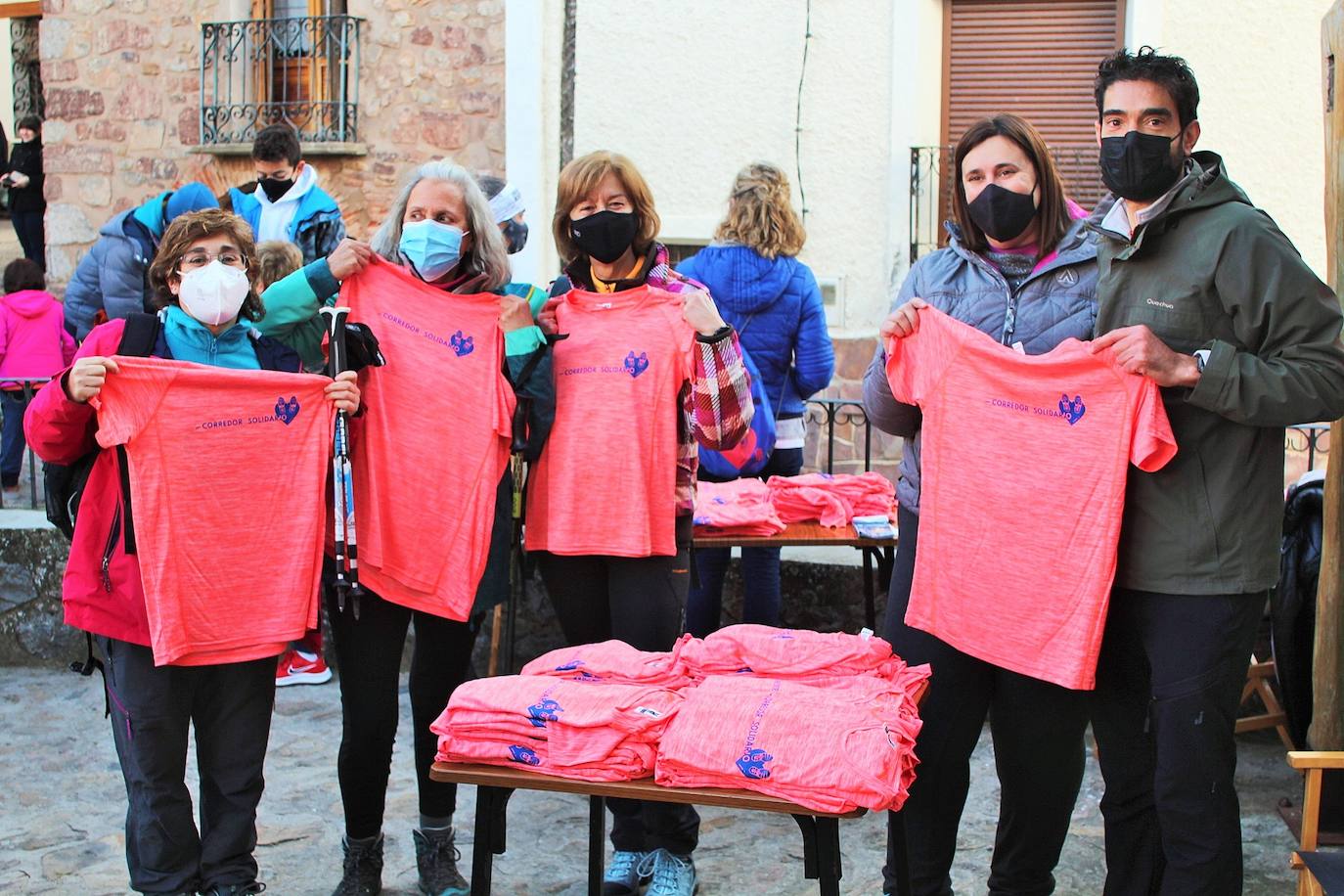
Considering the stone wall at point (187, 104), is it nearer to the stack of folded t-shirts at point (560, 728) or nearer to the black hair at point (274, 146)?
the black hair at point (274, 146)

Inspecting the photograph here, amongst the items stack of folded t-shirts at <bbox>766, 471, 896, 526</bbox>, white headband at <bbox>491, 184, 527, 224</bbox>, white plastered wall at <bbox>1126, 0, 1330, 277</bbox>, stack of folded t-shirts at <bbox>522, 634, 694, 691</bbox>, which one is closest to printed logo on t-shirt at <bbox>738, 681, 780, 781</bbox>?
stack of folded t-shirts at <bbox>522, 634, 694, 691</bbox>

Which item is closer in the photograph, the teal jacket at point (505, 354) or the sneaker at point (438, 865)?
the teal jacket at point (505, 354)

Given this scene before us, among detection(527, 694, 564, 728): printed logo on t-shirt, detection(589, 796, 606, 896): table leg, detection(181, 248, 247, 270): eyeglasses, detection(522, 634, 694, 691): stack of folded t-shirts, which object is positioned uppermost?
detection(181, 248, 247, 270): eyeglasses

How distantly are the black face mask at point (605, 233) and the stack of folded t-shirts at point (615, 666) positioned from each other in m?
1.15

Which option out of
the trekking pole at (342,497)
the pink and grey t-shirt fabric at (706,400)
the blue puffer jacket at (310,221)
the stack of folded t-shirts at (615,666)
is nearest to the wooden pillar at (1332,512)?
the pink and grey t-shirt fabric at (706,400)

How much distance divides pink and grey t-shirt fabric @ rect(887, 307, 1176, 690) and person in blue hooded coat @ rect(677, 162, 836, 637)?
82.6 inches

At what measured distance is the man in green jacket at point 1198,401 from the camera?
2922 millimetres

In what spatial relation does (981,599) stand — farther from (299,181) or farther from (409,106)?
(409,106)

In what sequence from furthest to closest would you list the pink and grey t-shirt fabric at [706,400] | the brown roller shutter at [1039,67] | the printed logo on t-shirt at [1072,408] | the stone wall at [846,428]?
the stone wall at [846,428] < the brown roller shutter at [1039,67] < the pink and grey t-shirt fabric at [706,400] < the printed logo on t-shirt at [1072,408]

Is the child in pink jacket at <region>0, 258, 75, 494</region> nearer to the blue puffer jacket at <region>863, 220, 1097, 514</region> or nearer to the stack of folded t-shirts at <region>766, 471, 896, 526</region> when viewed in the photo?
the stack of folded t-shirts at <region>766, 471, 896, 526</region>

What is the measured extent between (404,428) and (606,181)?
87 centimetres

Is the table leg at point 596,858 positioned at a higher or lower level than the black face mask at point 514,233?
lower

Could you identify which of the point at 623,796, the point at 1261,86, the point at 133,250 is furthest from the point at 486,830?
the point at 1261,86

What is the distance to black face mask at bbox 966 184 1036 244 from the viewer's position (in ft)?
10.7
